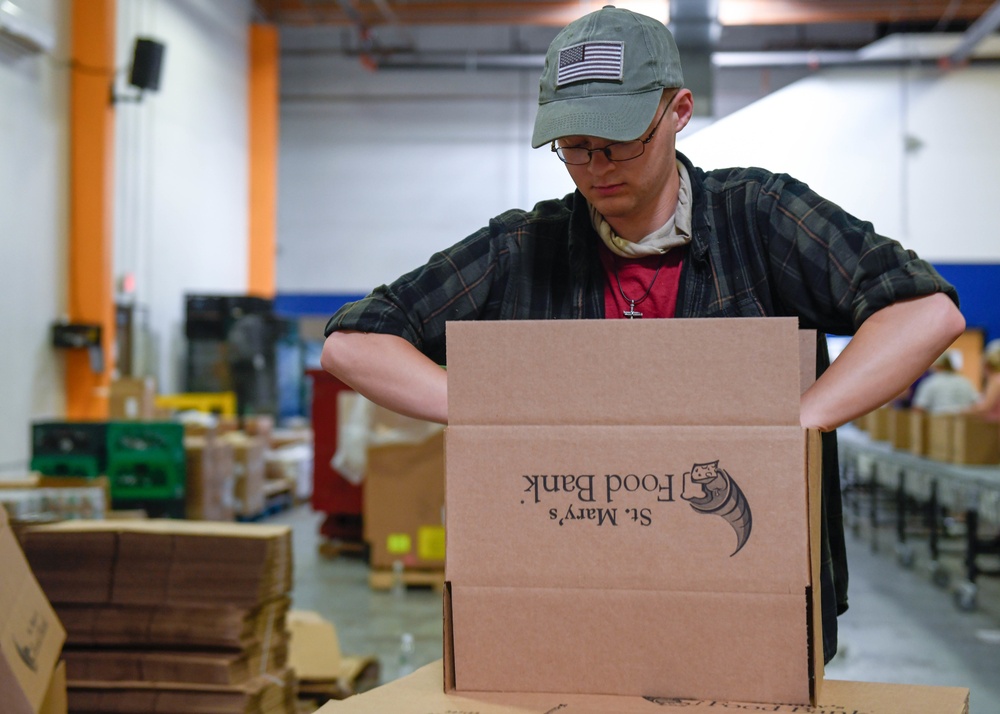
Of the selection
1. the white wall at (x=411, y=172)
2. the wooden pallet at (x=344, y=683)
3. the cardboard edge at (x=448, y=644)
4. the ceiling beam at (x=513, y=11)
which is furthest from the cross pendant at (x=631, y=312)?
the white wall at (x=411, y=172)

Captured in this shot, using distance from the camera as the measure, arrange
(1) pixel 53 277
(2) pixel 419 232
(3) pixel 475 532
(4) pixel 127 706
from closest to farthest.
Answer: (3) pixel 475 532
(4) pixel 127 706
(1) pixel 53 277
(2) pixel 419 232

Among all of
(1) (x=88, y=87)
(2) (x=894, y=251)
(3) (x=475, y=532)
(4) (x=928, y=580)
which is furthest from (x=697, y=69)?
(1) (x=88, y=87)

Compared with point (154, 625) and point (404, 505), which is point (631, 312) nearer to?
point (154, 625)

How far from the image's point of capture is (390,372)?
132cm

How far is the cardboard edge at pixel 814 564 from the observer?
103 centimetres

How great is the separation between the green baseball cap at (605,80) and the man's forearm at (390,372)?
0.32 metres

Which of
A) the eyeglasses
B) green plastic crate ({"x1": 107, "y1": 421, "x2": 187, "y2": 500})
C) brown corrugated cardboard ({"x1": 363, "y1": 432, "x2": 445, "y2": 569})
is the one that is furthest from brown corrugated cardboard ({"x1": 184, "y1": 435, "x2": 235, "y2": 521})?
the eyeglasses

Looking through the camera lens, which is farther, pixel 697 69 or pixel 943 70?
pixel 943 70

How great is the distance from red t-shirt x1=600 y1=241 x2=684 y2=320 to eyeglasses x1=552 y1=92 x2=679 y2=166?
19 cm

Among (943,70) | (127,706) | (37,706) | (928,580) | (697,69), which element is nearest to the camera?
(37,706)

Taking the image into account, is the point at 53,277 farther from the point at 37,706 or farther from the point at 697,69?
the point at 37,706

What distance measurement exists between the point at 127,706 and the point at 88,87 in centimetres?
643

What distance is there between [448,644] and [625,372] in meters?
0.36

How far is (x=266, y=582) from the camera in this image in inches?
109
